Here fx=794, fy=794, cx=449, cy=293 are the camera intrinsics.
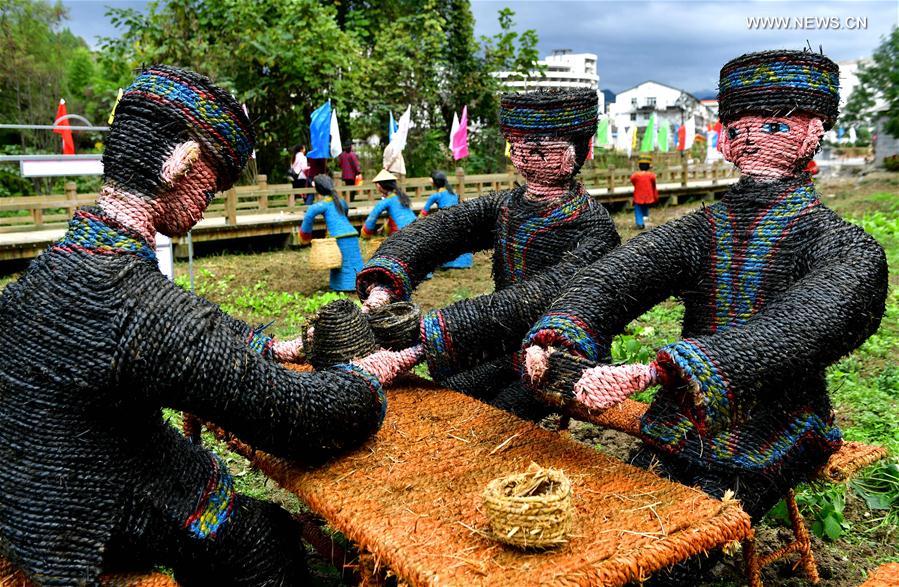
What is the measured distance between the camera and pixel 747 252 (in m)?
2.53

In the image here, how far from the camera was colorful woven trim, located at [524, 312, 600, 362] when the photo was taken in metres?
2.36

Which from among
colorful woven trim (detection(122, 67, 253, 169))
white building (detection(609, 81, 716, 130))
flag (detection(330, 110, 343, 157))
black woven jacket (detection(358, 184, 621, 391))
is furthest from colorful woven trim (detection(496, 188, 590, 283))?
white building (detection(609, 81, 716, 130))

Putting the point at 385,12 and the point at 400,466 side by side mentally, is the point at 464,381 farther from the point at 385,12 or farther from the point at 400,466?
the point at 385,12

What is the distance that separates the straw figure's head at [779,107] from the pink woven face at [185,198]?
5.42 ft

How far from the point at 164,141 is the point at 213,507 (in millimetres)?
1007

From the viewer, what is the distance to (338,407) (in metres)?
2.26

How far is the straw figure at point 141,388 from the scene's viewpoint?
1.92m

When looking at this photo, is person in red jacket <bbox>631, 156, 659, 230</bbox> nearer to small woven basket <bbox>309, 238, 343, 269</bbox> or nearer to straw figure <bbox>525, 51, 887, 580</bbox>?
small woven basket <bbox>309, 238, 343, 269</bbox>

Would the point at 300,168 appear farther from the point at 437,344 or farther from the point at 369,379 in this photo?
the point at 369,379

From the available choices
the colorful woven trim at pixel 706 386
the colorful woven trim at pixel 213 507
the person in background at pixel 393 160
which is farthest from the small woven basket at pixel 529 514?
the person in background at pixel 393 160


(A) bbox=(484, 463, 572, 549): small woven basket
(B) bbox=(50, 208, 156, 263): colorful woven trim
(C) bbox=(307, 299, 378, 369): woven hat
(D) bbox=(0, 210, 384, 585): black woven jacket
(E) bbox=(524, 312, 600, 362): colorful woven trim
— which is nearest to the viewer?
(A) bbox=(484, 463, 572, 549): small woven basket

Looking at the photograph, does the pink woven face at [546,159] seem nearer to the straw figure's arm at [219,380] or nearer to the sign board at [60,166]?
the straw figure's arm at [219,380]

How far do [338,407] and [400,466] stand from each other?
0.85ft

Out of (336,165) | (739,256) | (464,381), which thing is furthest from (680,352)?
(336,165)
